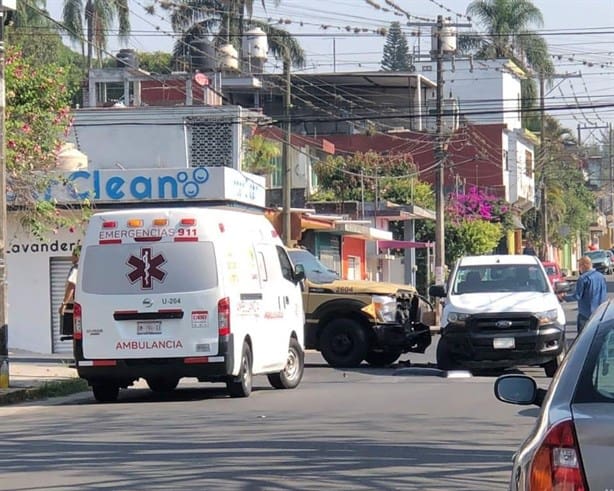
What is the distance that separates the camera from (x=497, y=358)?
764 inches

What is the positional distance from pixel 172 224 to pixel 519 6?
202 feet

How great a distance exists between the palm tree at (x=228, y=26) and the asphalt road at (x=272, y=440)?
3823 centimetres

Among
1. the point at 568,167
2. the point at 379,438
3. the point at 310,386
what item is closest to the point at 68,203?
the point at 310,386

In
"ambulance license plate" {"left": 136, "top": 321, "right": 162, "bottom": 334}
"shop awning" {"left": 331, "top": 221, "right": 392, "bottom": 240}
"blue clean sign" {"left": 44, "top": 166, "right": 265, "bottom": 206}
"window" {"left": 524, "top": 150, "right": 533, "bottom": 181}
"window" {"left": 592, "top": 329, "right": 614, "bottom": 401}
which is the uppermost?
"window" {"left": 524, "top": 150, "right": 533, "bottom": 181}

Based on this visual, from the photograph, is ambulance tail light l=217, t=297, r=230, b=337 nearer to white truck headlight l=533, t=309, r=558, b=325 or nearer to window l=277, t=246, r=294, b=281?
window l=277, t=246, r=294, b=281

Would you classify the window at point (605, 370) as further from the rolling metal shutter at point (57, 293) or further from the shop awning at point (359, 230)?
the shop awning at point (359, 230)

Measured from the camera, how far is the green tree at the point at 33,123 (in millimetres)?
20516

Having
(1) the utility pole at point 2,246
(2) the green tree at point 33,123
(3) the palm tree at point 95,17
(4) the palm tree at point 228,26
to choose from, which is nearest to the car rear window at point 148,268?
(1) the utility pole at point 2,246

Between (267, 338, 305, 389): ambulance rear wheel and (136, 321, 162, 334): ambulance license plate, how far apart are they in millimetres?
2341

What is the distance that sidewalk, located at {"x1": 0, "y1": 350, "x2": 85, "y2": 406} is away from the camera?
1670cm

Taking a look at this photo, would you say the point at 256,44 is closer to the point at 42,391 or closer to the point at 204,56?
the point at 204,56

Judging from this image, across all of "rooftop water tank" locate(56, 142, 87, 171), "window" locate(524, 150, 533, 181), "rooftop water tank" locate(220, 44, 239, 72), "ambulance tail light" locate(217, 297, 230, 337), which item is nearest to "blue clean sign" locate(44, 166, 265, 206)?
"rooftop water tank" locate(56, 142, 87, 171)

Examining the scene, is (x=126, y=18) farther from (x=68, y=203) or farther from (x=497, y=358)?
(x=497, y=358)

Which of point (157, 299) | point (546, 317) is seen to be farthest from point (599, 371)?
point (546, 317)
